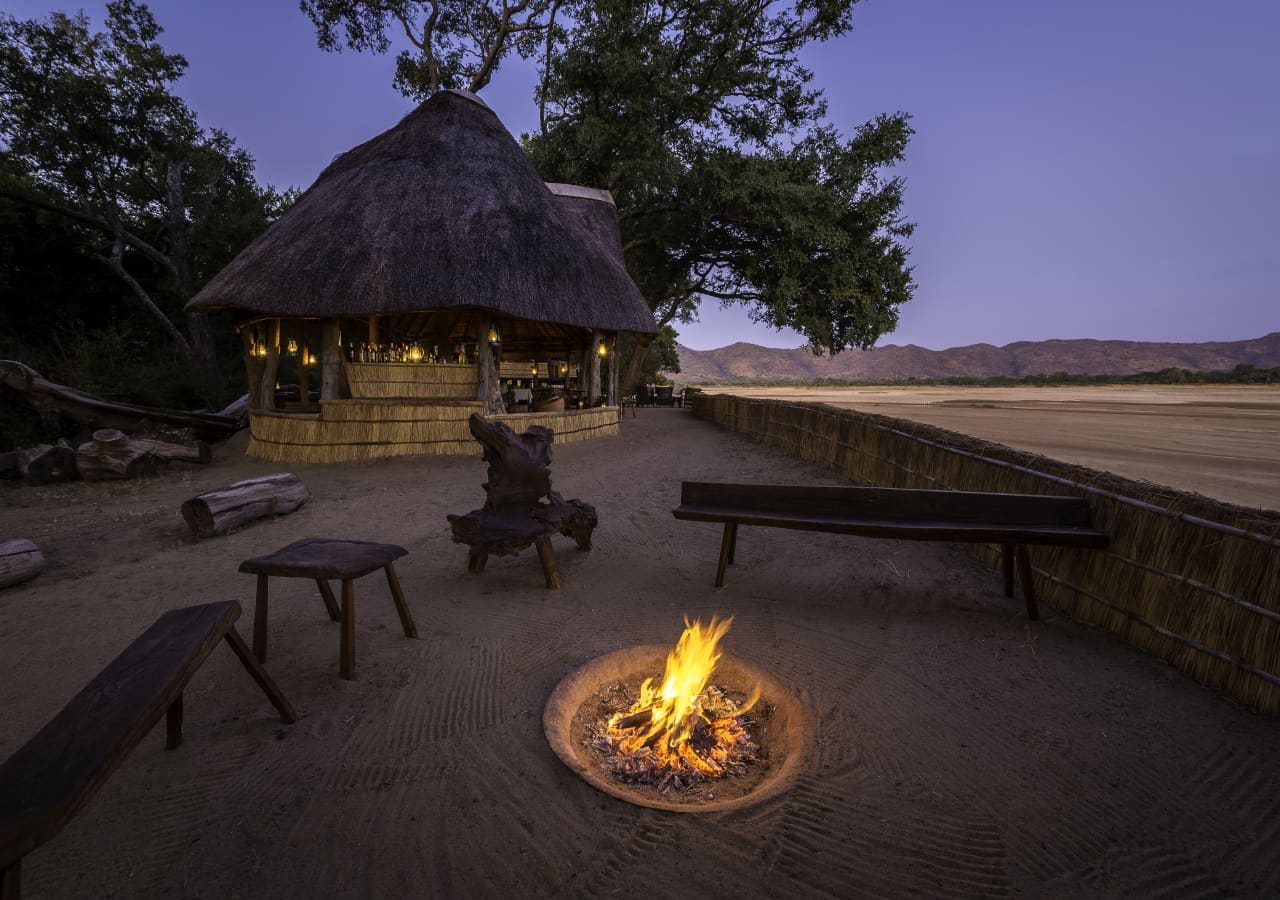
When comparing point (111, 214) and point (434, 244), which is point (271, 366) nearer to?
point (434, 244)

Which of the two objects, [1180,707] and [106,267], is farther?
[106,267]

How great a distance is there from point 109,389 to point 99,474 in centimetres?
555

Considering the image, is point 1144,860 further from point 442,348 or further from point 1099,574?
point 442,348

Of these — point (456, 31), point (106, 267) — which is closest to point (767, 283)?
point (456, 31)

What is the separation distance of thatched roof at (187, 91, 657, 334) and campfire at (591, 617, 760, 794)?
8153mm

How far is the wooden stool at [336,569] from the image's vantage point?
289cm

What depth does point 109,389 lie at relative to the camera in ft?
39.2

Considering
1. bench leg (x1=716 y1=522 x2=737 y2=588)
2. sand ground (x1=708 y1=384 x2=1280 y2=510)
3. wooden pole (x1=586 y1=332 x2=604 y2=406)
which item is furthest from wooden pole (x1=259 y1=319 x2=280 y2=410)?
sand ground (x1=708 y1=384 x2=1280 y2=510)

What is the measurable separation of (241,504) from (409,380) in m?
5.45

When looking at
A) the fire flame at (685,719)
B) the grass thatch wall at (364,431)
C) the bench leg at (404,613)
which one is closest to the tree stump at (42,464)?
the grass thatch wall at (364,431)

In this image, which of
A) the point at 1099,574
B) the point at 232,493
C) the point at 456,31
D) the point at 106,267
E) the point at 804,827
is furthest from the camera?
the point at 456,31

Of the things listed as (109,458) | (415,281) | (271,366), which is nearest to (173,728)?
(109,458)

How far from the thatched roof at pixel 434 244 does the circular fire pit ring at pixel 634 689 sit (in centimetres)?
790

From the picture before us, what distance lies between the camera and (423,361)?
14883 mm
